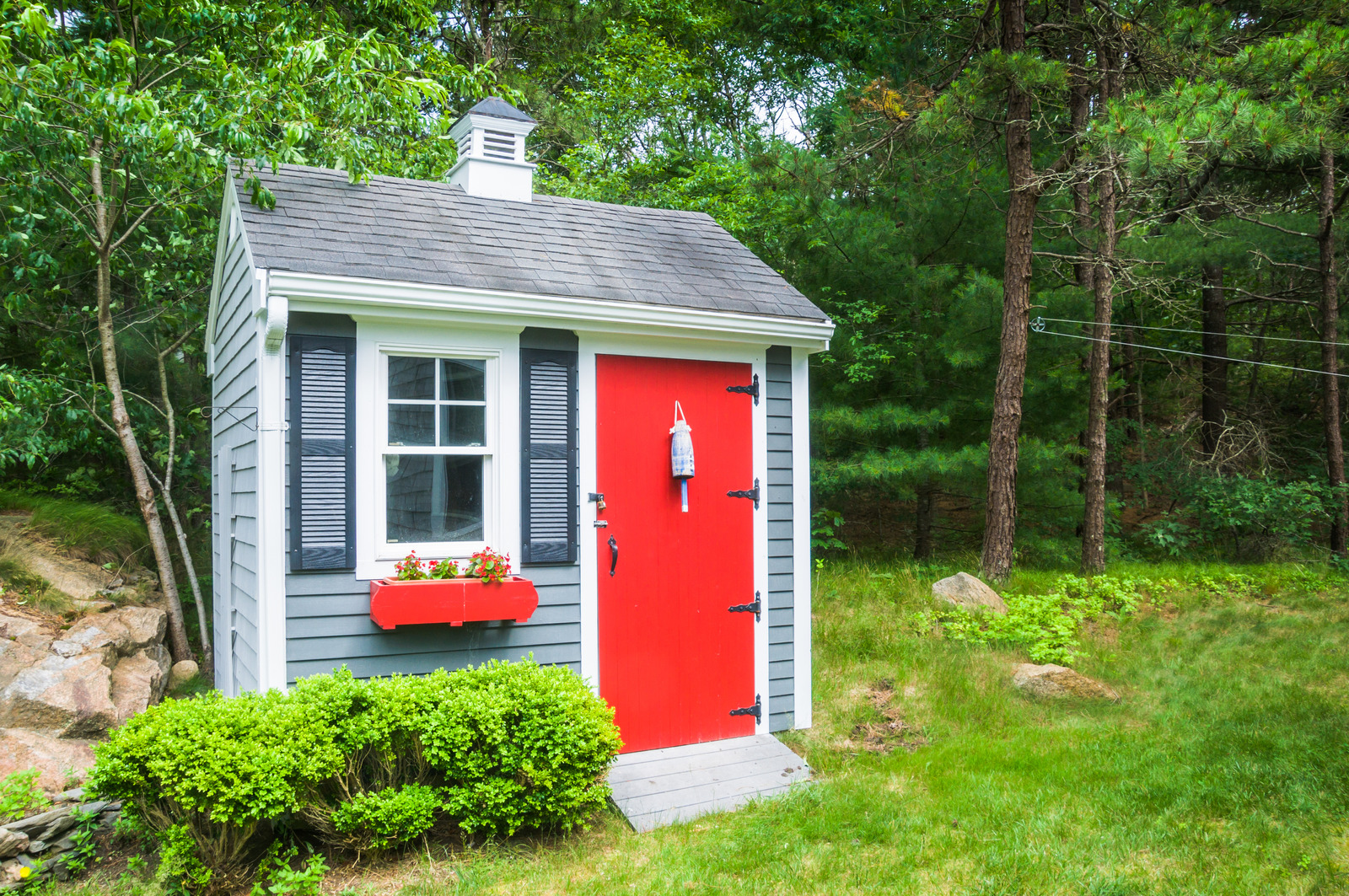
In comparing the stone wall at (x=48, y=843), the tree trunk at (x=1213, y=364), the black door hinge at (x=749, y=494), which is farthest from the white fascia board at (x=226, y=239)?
the tree trunk at (x=1213, y=364)

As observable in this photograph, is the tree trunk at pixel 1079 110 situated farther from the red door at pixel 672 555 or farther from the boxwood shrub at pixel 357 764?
the boxwood shrub at pixel 357 764

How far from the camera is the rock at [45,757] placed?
14.5 ft

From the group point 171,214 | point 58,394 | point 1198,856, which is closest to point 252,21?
point 171,214

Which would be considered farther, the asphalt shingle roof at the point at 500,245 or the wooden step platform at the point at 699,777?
the asphalt shingle roof at the point at 500,245

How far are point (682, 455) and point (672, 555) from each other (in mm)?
605

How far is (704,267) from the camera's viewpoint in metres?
5.80

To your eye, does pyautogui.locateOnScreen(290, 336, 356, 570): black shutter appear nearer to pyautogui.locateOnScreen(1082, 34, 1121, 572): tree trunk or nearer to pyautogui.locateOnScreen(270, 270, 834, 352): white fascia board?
pyautogui.locateOnScreen(270, 270, 834, 352): white fascia board

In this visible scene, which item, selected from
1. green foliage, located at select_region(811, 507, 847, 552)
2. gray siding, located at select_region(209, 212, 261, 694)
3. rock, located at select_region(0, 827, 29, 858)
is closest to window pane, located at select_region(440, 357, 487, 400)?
gray siding, located at select_region(209, 212, 261, 694)

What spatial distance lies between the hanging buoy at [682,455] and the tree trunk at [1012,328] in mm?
5058

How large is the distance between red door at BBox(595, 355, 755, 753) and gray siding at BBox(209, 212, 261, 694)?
1.85m

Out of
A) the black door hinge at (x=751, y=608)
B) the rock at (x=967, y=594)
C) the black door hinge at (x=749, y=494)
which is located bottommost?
the rock at (x=967, y=594)

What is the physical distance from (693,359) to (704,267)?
35.2 inches

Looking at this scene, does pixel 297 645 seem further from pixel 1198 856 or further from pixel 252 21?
pixel 252 21

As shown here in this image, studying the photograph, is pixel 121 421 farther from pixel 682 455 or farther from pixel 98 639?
pixel 682 455
